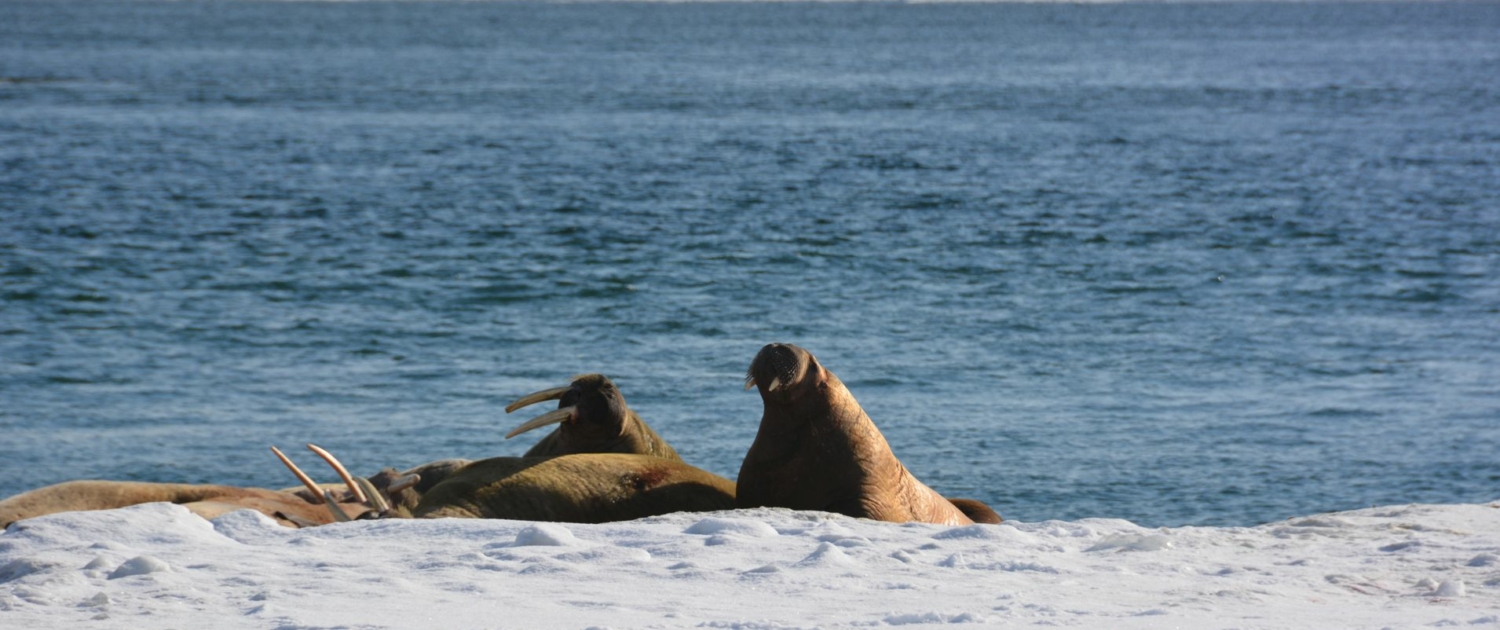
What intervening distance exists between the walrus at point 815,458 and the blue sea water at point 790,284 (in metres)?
3.58

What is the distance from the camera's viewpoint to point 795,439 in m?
6.37

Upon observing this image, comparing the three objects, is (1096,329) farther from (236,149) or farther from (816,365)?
(236,149)

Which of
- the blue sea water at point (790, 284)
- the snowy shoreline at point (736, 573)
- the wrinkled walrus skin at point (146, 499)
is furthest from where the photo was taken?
the blue sea water at point (790, 284)

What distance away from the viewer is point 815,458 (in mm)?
6359

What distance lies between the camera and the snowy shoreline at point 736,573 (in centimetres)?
421

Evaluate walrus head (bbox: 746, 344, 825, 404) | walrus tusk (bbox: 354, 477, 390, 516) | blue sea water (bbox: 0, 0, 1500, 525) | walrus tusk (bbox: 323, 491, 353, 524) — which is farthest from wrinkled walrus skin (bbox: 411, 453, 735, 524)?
blue sea water (bbox: 0, 0, 1500, 525)

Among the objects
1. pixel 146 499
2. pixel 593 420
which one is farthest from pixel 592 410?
pixel 146 499

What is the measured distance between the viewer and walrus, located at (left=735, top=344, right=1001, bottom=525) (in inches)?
247

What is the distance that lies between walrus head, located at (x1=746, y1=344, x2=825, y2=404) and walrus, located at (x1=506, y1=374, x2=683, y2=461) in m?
0.88

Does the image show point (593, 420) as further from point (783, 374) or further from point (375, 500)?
point (783, 374)

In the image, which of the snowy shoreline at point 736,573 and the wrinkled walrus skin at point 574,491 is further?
the wrinkled walrus skin at point 574,491

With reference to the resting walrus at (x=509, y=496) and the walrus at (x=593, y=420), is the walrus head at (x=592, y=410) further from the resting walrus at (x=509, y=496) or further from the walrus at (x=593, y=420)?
the resting walrus at (x=509, y=496)

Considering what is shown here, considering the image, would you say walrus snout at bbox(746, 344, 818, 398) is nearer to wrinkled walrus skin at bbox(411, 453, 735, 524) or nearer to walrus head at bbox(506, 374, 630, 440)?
wrinkled walrus skin at bbox(411, 453, 735, 524)

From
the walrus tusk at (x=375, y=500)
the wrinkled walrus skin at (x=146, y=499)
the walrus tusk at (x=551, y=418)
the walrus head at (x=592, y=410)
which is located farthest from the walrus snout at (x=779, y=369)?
the wrinkled walrus skin at (x=146, y=499)
